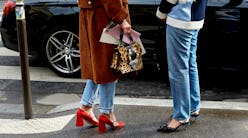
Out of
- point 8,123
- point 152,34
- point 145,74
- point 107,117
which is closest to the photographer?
point 107,117

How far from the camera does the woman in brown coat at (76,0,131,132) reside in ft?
12.4

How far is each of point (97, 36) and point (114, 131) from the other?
37.2 inches

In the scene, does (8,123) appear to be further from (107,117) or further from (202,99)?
(202,99)

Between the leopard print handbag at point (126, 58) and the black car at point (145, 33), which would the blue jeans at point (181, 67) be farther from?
the black car at point (145, 33)

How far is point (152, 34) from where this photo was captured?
5984 millimetres

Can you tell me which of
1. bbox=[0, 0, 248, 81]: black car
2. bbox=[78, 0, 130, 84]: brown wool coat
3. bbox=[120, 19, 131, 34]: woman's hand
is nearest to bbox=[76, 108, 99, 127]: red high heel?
bbox=[78, 0, 130, 84]: brown wool coat

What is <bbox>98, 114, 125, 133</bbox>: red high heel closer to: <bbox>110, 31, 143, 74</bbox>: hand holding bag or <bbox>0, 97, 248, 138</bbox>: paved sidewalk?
<bbox>0, 97, 248, 138</bbox>: paved sidewalk

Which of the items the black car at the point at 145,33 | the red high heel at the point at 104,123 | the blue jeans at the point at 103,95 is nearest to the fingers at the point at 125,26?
the blue jeans at the point at 103,95

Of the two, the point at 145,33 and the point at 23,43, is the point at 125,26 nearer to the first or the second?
the point at 23,43

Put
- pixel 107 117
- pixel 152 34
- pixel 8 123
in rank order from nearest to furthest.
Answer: pixel 107 117, pixel 8 123, pixel 152 34

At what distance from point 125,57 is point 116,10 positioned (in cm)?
42

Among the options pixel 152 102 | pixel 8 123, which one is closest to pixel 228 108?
pixel 152 102

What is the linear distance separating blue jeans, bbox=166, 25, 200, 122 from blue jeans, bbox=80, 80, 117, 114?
543 millimetres

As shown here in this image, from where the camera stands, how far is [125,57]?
389cm
